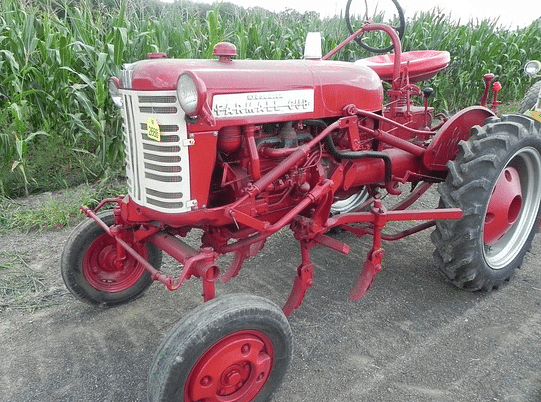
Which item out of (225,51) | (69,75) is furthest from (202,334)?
(69,75)

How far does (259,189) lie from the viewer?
2242mm

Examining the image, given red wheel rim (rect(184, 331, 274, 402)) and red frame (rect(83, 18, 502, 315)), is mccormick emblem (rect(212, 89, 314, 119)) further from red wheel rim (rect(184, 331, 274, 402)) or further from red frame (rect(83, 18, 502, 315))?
red wheel rim (rect(184, 331, 274, 402))

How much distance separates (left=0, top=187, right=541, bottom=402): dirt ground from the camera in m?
2.30

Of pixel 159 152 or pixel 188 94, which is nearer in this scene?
pixel 188 94

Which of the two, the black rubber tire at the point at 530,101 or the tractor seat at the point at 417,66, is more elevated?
the tractor seat at the point at 417,66

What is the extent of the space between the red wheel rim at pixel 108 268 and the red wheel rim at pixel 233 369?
3.47 ft

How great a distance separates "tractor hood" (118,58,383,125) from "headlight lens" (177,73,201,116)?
0.09ft

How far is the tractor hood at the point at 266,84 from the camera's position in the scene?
6.79ft

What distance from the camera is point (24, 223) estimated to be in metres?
4.02

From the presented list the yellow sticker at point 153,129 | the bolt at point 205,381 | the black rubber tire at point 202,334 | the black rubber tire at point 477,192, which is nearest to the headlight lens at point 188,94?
the yellow sticker at point 153,129

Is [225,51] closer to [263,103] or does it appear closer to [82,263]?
[263,103]

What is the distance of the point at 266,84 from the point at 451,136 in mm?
1519

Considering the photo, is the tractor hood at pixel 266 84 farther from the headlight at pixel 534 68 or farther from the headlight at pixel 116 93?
the headlight at pixel 534 68

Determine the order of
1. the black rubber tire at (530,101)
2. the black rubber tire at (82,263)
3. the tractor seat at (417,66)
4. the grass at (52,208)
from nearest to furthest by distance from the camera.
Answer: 1. the black rubber tire at (82,263)
2. the tractor seat at (417,66)
3. the grass at (52,208)
4. the black rubber tire at (530,101)
